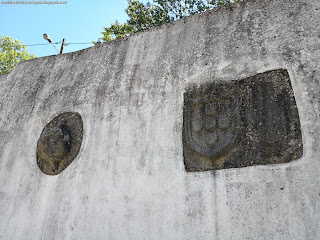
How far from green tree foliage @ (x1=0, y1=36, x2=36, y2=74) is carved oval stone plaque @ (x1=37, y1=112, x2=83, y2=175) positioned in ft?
34.3

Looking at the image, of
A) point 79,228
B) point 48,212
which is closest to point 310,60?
point 79,228

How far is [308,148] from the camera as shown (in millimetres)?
2615

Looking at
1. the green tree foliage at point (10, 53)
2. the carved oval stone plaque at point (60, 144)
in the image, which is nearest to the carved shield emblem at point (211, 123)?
the carved oval stone plaque at point (60, 144)

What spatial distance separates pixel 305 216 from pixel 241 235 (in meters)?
0.50

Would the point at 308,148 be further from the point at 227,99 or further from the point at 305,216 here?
the point at 227,99

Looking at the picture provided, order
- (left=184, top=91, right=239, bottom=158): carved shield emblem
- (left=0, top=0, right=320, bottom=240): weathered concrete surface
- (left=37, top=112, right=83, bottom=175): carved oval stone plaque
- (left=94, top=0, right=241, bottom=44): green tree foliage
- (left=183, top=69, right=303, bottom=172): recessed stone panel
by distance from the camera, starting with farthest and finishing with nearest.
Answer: (left=94, top=0, right=241, bottom=44): green tree foliage, (left=37, top=112, right=83, bottom=175): carved oval stone plaque, (left=184, top=91, right=239, bottom=158): carved shield emblem, (left=183, top=69, right=303, bottom=172): recessed stone panel, (left=0, top=0, right=320, bottom=240): weathered concrete surface

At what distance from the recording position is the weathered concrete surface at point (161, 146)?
2.64 meters

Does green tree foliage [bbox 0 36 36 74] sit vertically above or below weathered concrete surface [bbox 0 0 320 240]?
above

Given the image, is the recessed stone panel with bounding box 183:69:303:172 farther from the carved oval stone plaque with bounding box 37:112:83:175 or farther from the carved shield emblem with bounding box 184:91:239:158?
the carved oval stone plaque with bounding box 37:112:83:175

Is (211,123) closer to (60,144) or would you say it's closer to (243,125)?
(243,125)

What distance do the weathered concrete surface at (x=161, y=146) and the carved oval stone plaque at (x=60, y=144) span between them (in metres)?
0.09

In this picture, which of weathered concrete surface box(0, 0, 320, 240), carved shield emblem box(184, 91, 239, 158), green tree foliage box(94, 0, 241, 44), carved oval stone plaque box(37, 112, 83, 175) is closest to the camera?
weathered concrete surface box(0, 0, 320, 240)

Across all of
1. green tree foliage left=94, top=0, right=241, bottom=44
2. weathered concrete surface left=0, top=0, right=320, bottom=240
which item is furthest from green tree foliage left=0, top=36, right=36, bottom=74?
weathered concrete surface left=0, top=0, right=320, bottom=240

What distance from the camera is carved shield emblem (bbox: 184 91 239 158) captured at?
9.65ft
